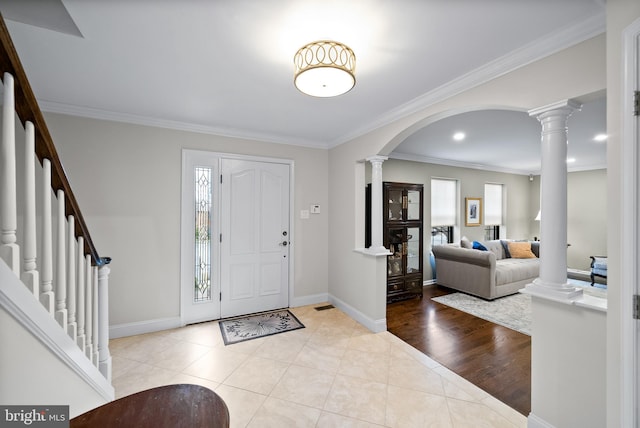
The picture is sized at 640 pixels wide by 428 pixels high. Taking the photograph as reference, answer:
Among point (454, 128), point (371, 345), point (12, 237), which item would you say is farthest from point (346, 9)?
point (371, 345)

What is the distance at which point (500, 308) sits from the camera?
3.93 m

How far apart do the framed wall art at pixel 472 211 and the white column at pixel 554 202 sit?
4356 mm

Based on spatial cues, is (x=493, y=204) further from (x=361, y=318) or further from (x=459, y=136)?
(x=361, y=318)

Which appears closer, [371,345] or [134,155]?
[371,345]

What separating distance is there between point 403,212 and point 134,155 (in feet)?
12.2

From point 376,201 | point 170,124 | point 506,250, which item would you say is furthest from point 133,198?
point 506,250

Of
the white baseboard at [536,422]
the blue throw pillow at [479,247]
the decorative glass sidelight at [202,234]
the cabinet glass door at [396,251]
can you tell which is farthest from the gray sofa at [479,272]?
the decorative glass sidelight at [202,234]

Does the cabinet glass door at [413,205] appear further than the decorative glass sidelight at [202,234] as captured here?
Yes

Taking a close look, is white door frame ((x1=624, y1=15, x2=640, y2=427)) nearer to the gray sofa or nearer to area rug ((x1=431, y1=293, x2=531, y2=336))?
area rug ((x1=431, y1=293, x2=531, y2=336))

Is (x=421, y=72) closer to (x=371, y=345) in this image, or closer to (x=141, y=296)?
(x=371, y=345)

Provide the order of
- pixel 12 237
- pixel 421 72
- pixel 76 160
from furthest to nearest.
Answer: pixel 76 160
pixel 421 72
pixel 12 237

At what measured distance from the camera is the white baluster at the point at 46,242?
3.78ft

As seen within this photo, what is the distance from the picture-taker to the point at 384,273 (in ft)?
10.6

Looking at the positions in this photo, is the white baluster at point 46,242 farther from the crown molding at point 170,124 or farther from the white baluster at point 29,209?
the crown molding at point 170,124
